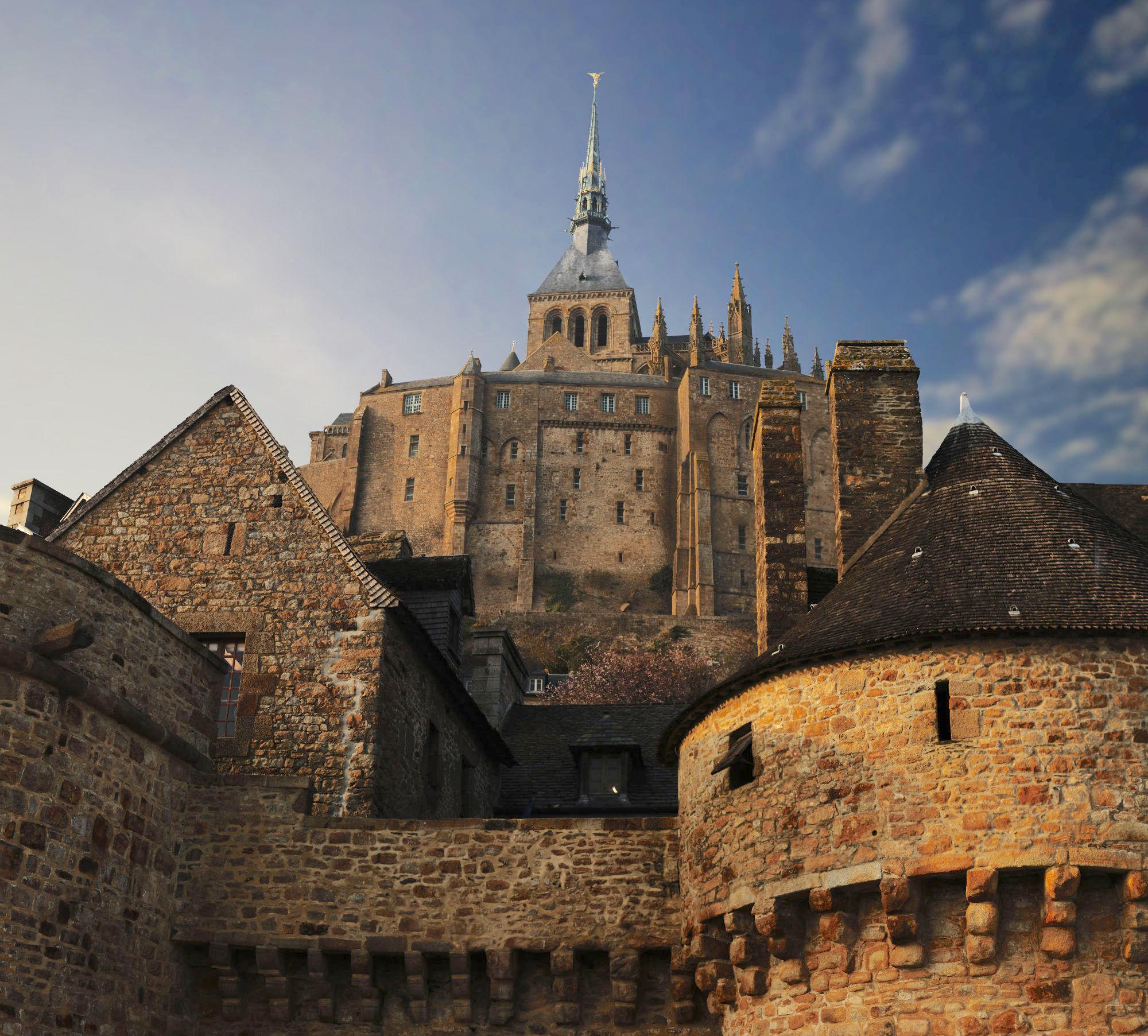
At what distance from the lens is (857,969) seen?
12.1 metres

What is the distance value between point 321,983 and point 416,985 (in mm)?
996

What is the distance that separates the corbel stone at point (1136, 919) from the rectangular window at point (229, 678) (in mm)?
9870

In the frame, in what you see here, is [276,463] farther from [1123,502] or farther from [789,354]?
[789,354]

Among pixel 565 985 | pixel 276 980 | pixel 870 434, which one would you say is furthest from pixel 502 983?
pixel 870 434

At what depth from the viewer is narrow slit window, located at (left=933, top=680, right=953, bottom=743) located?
1236 centimetres

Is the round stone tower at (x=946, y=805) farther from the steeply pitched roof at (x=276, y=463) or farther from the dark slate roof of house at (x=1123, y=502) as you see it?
the steeply pitched roof at (x=276, y=463)

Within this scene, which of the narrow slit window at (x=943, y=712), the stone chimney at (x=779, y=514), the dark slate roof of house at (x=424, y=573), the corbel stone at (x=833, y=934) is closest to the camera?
the corbel stone at (x=833, y=934)

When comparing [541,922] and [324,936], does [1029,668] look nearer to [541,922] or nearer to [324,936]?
[541,922]

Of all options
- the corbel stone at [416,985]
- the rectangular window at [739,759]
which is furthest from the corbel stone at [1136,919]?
the corbel stone at [416,985]

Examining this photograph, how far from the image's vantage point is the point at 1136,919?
11.4m

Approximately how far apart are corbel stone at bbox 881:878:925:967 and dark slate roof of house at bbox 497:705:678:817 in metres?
8.52

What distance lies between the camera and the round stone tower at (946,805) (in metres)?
11.5

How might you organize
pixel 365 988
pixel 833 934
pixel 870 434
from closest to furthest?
pixel 833 934 → pixel 365 988 → pixel 870 434

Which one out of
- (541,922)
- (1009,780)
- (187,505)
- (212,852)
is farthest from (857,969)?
(187,505)
